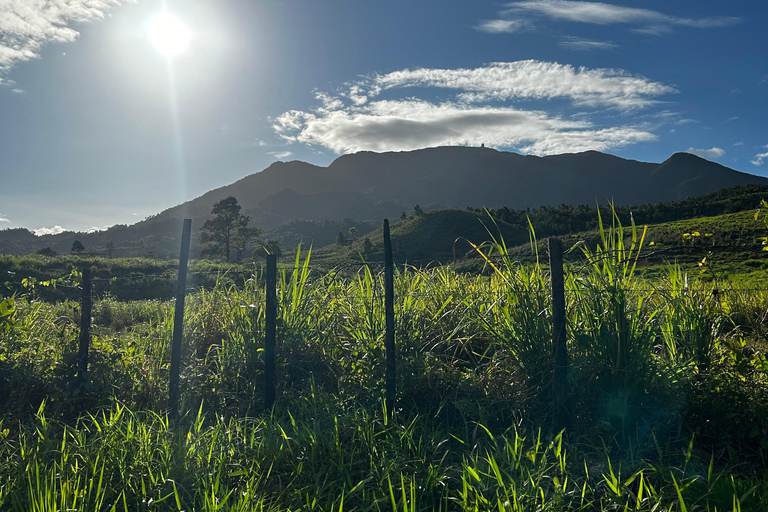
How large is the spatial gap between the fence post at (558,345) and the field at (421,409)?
7cm

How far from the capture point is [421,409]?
418cm

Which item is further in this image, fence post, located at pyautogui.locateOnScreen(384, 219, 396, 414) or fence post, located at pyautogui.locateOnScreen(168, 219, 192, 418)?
fence post, located at pyautogui.locateOnScreen(168, 219, 192, 418)

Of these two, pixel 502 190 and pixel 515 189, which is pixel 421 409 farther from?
pixel 515 189

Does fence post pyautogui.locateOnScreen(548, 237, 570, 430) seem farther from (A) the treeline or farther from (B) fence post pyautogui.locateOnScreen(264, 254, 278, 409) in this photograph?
(A) the treeline

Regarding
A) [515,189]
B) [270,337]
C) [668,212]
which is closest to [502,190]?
[515,189]

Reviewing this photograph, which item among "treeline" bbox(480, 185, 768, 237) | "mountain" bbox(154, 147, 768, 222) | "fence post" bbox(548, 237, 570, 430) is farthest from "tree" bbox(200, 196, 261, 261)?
"mountain" bbox(154, 147, 768, 222)

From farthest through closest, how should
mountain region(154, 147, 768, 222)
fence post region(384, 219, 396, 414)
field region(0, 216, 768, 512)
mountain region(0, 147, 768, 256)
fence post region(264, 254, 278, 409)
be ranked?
1. mountain region(154, 147, 768, 222)
2. mountain region(0, 147, 768, 256)
3. fence post region(264, 254, 278, 409)
4. fence post region(384, 219, 396, 414)
5. field region(0, 216, 768, 512)

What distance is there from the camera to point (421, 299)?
5.29 m

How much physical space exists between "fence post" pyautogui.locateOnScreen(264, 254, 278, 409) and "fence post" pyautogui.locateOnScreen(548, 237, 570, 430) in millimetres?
2485

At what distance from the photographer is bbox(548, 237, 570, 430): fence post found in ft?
12.3

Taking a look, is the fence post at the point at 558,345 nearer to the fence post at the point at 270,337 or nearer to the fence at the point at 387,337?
the fence at the point at 387,337

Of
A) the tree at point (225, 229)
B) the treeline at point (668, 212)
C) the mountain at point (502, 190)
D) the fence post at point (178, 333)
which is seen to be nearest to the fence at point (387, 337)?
the fence post at point (178, 333)

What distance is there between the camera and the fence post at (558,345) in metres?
3.73

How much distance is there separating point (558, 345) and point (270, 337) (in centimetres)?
260
